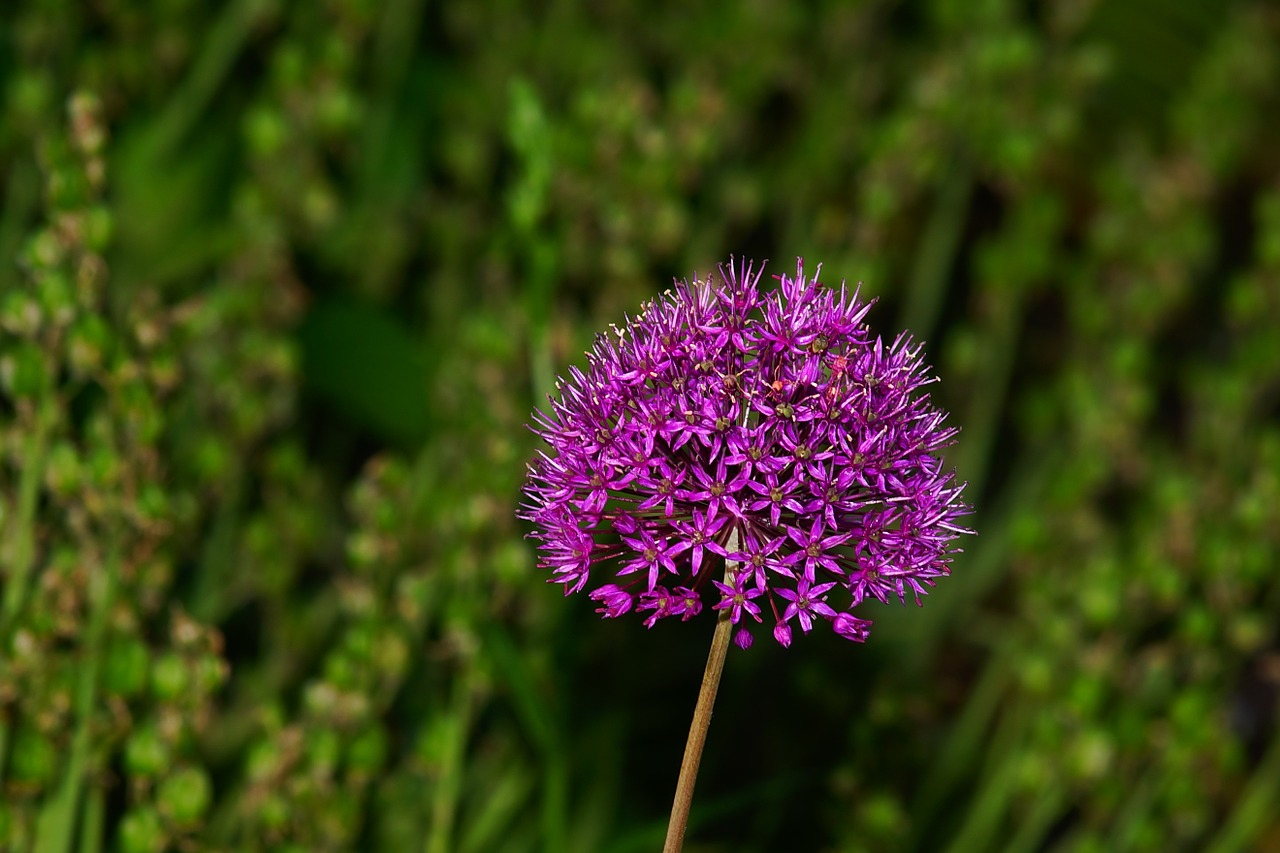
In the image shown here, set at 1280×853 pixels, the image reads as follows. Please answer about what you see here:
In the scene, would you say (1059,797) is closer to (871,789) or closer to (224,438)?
(871,789)

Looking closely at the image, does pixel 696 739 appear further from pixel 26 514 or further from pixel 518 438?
pixel 518 438

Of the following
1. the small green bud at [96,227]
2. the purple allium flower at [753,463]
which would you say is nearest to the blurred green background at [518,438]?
the small green bud at [96,227]

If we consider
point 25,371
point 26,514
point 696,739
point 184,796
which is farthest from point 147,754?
point 696,739

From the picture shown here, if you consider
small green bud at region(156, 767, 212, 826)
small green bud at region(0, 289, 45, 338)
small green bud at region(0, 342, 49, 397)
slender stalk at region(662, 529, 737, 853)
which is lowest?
slender stalk at region(662, 529, 737, 853)

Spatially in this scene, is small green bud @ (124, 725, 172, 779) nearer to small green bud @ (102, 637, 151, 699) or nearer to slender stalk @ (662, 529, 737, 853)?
small green bud @ (102, 637, 151, 699)

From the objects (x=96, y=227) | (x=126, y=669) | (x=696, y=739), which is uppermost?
(x=96, y=227)

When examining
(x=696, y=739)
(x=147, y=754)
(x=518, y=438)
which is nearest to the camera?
(x=696, y=739)

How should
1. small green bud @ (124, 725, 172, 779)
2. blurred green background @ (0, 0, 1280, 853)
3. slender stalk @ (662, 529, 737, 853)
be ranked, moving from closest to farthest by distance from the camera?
slender stalk @ (662, 529, 737, 853), small green bud @ (124, 725, 172, 779), blurred green background @ (0, 0, 1280, 853)

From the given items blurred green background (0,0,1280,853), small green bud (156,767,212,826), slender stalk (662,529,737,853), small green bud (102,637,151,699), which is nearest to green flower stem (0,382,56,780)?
blurred green background (0,0,1280,853)
